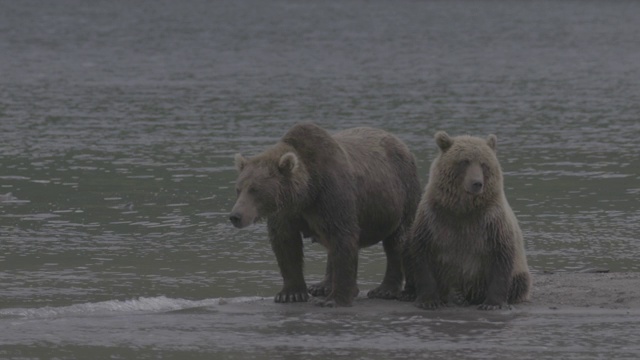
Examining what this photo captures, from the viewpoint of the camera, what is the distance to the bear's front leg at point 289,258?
10.1 m

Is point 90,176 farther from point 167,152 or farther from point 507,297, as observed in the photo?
A: point 507,297

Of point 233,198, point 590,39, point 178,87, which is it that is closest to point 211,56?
point 178,87

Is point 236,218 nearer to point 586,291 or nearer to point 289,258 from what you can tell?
point 289,258

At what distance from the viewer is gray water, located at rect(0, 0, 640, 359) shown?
9.20 meters

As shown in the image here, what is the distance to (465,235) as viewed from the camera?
9922 mm

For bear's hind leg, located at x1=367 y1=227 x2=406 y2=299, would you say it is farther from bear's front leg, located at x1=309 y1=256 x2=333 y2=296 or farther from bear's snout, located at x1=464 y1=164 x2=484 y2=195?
bear's snout, located at x1=464 y1=164 x2=484 y2=195

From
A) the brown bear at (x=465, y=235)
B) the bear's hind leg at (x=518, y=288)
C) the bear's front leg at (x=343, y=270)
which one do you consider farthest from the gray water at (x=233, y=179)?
the bear's hind leg at (x=518, y=288)

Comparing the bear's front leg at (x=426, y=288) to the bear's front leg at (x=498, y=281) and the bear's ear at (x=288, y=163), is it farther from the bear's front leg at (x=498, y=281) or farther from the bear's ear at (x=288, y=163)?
the bear's ear at (x=288, y=163)

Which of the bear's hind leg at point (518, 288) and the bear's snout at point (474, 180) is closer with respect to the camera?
the bear's snout at point (474, 180)

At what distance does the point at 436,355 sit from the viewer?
858 centimetres

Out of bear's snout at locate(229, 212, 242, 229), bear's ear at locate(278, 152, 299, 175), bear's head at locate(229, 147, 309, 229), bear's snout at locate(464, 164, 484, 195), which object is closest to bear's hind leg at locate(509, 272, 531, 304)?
bear's snout at locate(464, 164, 484, 195)

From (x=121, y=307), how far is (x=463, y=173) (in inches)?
98.0

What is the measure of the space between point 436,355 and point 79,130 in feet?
49.5

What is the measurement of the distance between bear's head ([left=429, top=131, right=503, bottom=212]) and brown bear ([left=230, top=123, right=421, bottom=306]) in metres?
0.55
